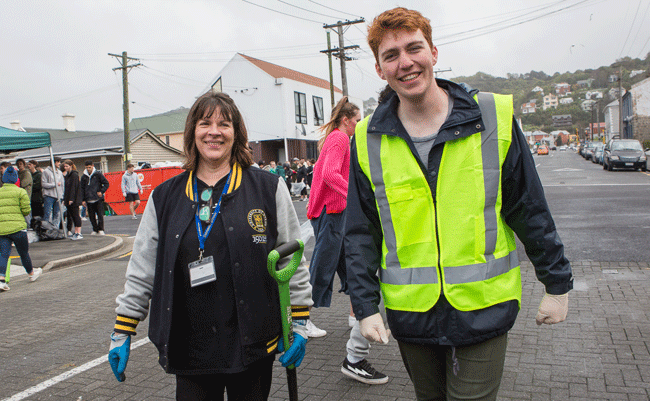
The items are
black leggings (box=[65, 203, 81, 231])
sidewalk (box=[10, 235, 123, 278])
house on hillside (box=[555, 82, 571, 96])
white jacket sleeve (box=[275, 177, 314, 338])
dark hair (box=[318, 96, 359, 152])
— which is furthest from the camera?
house on hillside (box=[555, 82, 571, 96])

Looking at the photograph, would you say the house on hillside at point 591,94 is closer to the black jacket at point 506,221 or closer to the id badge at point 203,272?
the black jacket at point 506,221

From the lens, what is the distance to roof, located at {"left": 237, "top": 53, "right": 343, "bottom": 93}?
38.2 metres

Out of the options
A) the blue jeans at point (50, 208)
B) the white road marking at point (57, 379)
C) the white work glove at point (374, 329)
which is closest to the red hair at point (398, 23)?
the white work glove at point (374, 329)

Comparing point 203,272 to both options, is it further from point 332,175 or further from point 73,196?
point 73,196

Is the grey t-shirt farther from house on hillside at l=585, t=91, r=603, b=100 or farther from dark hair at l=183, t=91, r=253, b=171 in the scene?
house on hillside at l=585, t=91, r=603, b=100

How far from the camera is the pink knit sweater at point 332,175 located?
416 centimetres

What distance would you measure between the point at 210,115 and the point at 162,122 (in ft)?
163

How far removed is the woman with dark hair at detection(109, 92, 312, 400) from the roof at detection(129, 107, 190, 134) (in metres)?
46.4

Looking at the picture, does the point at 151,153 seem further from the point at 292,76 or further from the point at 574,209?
the point at 574,209

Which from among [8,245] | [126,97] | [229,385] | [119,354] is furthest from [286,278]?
[126,97]

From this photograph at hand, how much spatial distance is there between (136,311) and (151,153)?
37173mm

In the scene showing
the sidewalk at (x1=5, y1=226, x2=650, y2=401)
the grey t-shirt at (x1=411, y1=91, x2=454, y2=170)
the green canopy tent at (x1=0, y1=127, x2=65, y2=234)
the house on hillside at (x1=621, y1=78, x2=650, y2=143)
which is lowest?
the sidewalk at (x1=5, y1=226, x2=650, y2=401)

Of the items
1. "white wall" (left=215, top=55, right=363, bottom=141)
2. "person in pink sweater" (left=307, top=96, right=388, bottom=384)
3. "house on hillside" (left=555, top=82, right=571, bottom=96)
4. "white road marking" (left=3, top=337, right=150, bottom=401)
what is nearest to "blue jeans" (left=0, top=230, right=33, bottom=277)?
"white road marking" (left=3, top=337, right=150, bottom=401)

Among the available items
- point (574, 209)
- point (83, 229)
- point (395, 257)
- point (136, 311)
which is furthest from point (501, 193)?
point (83, 229)
